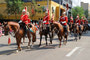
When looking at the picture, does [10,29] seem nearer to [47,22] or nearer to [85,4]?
[47,22]

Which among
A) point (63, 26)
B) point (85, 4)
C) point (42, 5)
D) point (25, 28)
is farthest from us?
point (85, 4)

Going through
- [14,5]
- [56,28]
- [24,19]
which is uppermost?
[14,5]

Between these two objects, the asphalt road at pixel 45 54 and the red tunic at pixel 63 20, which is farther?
the red tunic at pixel 63 20

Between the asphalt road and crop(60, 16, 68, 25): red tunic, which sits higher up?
crop(60, 16, 68, 25): red tunic

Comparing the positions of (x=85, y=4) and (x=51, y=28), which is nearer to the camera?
(x=51, y=28)

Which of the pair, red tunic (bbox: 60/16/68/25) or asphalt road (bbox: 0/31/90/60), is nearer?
asphalt road (bbox: 0/31/90/60)

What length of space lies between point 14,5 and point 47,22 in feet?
66.8

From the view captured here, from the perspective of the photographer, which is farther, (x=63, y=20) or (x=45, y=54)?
(x=63, y=20)

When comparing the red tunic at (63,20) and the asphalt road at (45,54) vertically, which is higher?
the red tunic at (63,20)

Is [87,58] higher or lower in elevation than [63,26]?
lower

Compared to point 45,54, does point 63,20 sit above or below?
above

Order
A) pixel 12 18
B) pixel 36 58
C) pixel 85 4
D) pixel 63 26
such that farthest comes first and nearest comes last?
pixel 85 4 → pixel 12 18 → pixel 63 26 → pixel 36 58

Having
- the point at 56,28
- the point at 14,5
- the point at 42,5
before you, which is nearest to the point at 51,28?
the point at 56,28

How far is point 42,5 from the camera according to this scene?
1654 inches
